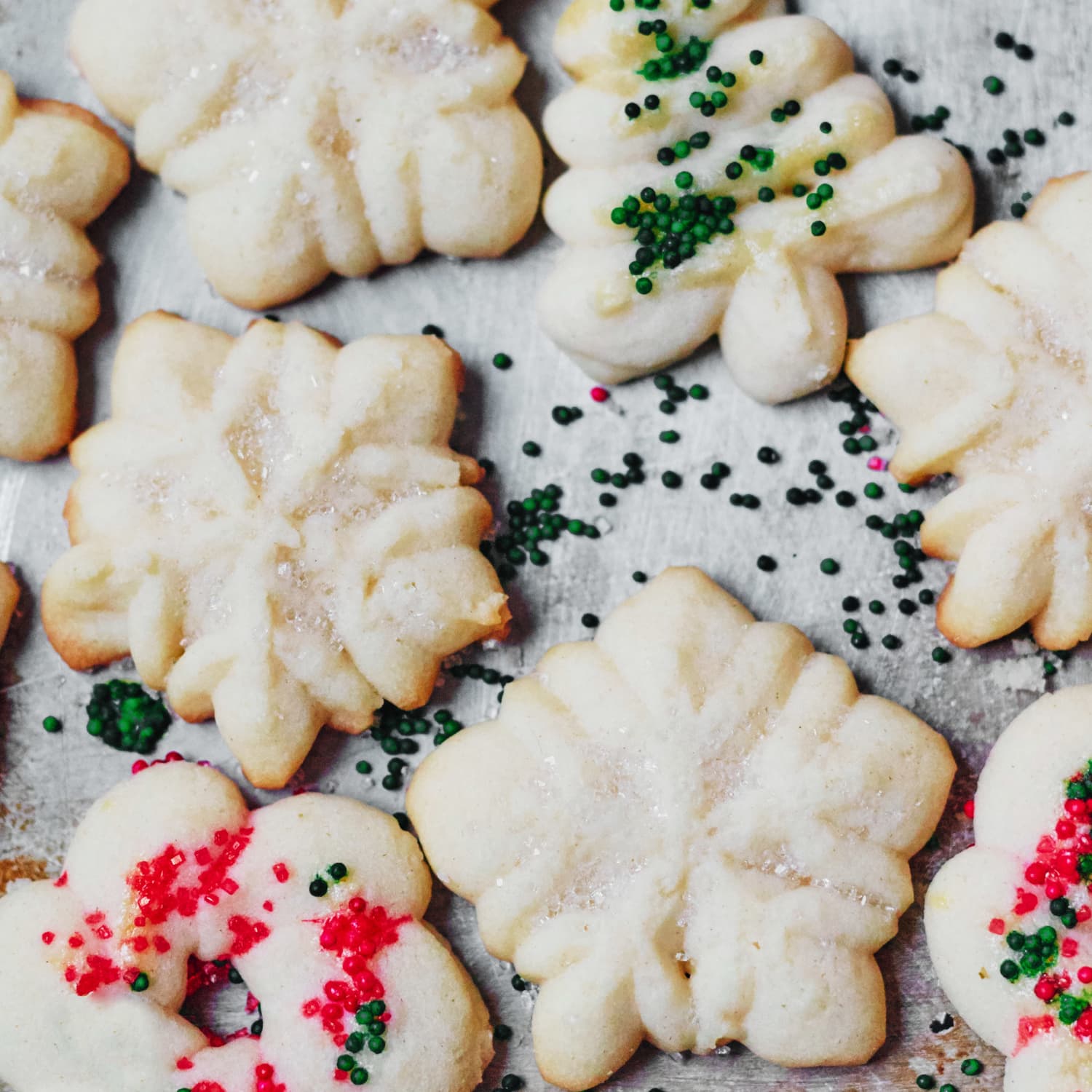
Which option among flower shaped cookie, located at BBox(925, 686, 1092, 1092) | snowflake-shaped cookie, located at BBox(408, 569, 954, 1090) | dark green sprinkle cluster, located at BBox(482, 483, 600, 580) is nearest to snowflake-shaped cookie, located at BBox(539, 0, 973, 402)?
dark green sprinkle cluster, located at BBox(482, 483, 600, 580)

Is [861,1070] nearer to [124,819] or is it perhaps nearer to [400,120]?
[124,819]

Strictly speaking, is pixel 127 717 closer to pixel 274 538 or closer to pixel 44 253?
pixel 274 538

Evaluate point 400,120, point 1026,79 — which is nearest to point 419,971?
point 400,120

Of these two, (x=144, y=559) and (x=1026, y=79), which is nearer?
(x=144, y=559)

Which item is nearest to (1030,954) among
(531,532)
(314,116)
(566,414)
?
(531,532)

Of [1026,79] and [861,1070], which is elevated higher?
[1026,79]

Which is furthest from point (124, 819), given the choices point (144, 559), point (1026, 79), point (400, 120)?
point (1026, 79)

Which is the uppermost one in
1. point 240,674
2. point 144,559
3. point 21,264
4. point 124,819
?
point 21,264

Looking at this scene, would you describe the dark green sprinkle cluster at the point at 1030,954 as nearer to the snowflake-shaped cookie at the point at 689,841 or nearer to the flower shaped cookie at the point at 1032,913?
the flower shaped cookie at the point at 1032,913
